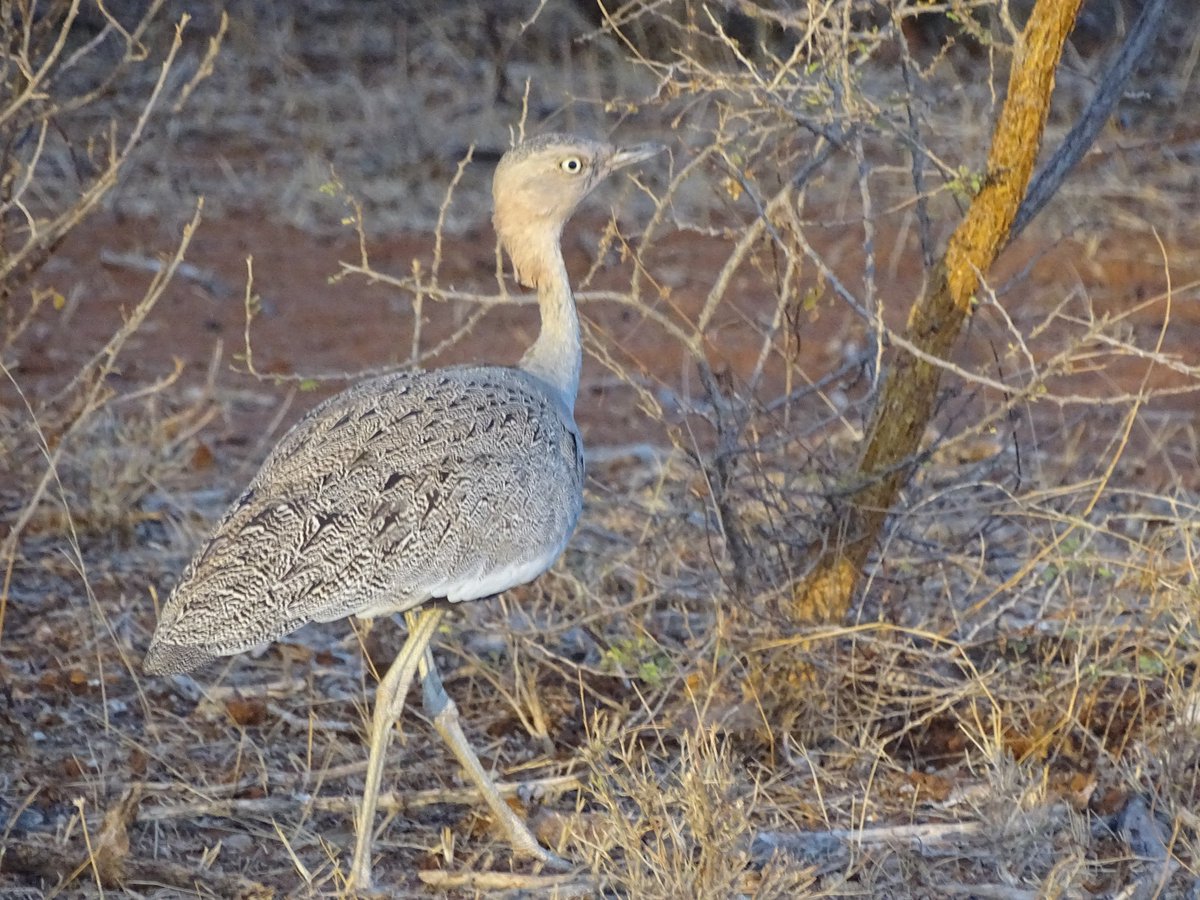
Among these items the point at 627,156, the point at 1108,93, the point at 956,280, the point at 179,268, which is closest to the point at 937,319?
the point at 956,280

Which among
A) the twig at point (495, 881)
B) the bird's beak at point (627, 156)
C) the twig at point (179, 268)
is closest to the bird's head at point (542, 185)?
the bird's beak at point (627, 156)

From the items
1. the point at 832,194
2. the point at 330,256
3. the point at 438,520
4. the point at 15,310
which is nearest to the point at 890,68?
the point at 832,194

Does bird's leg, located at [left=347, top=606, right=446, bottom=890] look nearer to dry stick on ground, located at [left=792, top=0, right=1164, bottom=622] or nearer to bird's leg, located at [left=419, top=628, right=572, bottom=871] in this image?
bird's leg, located at [left=419, top=628, right=572, bottom=871]

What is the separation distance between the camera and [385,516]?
11.6ft

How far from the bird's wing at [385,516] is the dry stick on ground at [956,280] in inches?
25.5

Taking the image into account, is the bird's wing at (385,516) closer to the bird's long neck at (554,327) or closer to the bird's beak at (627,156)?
the bird's long neck at (554,327)

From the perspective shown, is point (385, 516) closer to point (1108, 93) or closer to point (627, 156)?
point (627, 156)

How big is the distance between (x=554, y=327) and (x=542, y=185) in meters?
0.35

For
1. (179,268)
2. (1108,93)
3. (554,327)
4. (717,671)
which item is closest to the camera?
(1108,93)

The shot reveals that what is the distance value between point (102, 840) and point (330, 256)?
5.29 m

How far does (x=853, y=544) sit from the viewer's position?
13.4ft

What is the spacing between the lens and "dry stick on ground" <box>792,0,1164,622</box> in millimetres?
3789

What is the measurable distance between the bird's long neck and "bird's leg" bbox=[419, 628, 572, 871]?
72 cm

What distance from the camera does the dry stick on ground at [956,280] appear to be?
379cm
